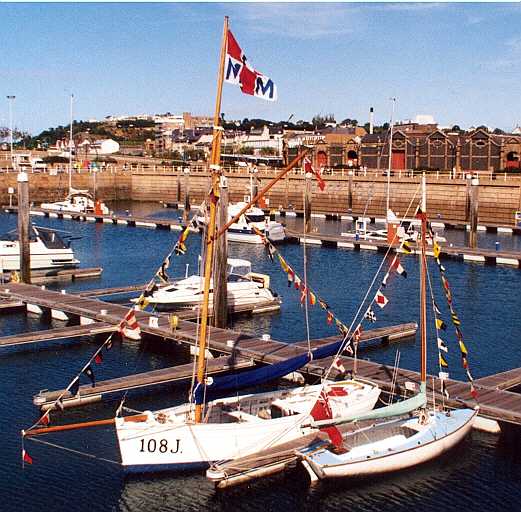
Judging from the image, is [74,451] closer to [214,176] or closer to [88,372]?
[88,372]

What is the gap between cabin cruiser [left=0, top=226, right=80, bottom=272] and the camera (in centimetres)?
5078

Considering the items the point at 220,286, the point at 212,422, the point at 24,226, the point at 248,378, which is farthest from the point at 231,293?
the point at 212,422

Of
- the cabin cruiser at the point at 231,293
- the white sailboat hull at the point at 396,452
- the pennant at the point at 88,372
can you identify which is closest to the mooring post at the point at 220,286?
the cabin cruiser at the point at 231,293

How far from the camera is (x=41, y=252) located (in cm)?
5162

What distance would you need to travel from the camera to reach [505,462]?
73.7 ft

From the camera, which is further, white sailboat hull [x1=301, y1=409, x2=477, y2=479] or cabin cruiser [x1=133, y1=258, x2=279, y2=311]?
cabin cruiser [x1=133, y1=258, x2=279, y2=311]

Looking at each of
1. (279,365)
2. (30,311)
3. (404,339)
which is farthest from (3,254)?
(279,365)

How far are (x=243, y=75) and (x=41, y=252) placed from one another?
33.3 metres

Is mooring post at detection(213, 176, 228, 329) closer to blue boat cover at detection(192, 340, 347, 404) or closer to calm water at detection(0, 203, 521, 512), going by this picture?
calm water at detection(0, 203, 521, 512)

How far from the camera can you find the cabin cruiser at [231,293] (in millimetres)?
40094

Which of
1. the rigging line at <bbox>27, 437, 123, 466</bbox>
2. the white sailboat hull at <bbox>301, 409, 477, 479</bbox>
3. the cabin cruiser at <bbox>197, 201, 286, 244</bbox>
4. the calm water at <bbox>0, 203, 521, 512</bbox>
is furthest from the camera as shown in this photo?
the cabin cruiser at <bbox>197, 201, 286, 244</bbox>

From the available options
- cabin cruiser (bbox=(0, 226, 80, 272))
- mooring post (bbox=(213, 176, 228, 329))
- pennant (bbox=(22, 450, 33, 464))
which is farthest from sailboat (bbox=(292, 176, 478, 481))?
cabin cruiser (bbox=(0, 226, 80, 272))

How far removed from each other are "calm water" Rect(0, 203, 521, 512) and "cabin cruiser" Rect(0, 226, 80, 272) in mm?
2682

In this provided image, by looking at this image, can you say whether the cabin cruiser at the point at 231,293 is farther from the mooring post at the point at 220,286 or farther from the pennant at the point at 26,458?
the pennant at the point at 26,458
